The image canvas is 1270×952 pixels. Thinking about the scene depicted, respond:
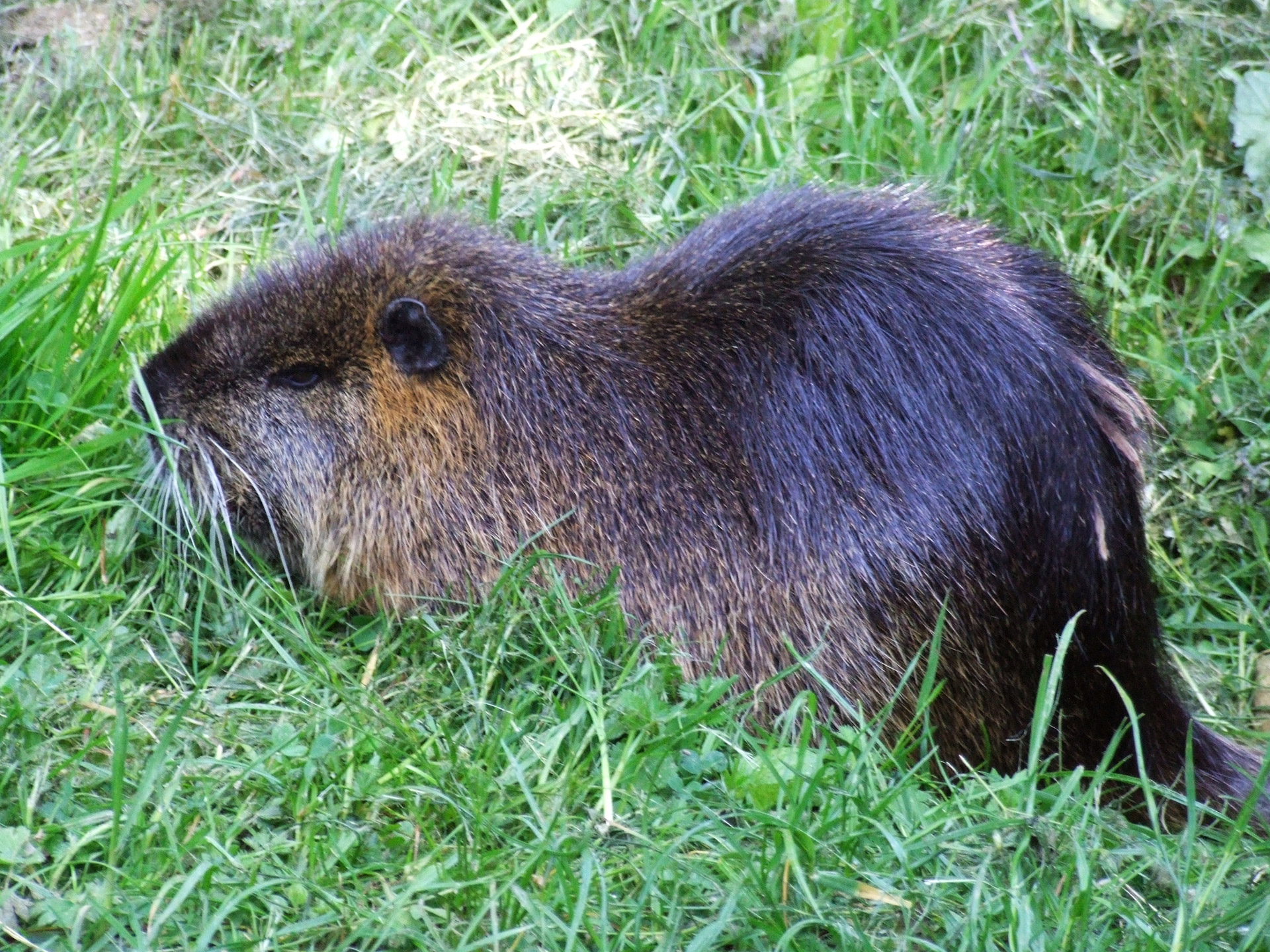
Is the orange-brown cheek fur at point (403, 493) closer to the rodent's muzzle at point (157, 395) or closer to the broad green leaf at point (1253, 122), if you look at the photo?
the rodent's muzzle at point (157, 395)

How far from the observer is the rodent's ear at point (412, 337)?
11.2 feet

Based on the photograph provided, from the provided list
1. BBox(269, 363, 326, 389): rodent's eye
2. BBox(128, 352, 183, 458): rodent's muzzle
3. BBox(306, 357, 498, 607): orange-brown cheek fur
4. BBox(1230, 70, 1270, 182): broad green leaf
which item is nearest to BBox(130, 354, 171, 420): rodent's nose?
BBox(128, 352, 183, 458): rodent's muzzle

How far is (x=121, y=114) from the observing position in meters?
4.68

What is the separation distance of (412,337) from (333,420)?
0.93ft

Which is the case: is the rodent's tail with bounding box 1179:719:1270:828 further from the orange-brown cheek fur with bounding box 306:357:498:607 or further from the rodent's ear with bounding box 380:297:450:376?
the rodent's ear with bounding box 380:297:450:376

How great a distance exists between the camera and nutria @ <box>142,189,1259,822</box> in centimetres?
321

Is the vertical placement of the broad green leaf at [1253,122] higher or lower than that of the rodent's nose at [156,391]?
higher

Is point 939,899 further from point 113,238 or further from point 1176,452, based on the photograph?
point 113,238

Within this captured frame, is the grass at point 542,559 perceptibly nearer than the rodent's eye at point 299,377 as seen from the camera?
Yes

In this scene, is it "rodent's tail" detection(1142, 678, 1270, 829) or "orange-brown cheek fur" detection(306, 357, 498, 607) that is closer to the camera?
"rodent's tail" detection(1142, 678, 1270, 829)

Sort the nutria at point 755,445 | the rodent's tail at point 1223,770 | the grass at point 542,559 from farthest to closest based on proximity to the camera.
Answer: the rodent's tail at point 1223,770 < the nutria at point 755,445 < the grass at point 542,559

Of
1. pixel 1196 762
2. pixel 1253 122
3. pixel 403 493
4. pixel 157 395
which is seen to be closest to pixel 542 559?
pixel 403 493

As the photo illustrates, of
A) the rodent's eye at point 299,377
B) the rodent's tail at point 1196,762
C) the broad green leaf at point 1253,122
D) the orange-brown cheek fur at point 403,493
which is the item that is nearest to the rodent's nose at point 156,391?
the rodent's eye at point 299,377

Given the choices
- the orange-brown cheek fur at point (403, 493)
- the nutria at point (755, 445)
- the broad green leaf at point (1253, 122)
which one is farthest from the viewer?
the broad green leaf at point (1253, 122)
